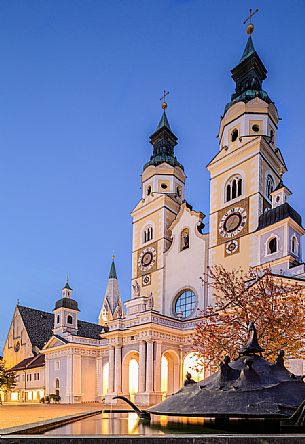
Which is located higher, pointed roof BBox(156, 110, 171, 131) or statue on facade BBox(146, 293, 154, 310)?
pointed roof BBox(156, 110, 171, 131)

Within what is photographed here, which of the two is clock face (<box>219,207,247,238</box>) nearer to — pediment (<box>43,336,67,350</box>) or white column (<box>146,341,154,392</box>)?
white column (<box>146,341,154,392</box>)

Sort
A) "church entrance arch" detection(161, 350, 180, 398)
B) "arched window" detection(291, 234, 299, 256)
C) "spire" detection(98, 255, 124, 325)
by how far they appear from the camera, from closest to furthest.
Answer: "arched window" detection(291, 234, 299, 256) → "church entrance arch" detection(161, 350, 180, 398) → "spire" detection(98, 255, 124, 325)

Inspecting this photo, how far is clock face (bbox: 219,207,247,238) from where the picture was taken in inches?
1548

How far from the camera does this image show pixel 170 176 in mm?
53125

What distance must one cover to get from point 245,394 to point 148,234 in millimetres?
44911

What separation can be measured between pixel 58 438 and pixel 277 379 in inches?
140

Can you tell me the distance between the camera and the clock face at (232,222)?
39312mm

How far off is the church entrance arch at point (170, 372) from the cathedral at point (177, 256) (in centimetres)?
9

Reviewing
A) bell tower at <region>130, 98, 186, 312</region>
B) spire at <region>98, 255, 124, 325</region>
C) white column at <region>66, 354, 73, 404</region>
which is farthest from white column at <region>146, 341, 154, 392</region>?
spire at <region>98, 255, 124, 325</region>

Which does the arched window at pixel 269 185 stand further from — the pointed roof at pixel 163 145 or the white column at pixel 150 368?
the white column at pixel 150 368

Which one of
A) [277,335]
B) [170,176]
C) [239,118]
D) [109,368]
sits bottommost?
[109,368]

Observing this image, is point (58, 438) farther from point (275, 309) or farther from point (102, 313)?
point (102, 313)

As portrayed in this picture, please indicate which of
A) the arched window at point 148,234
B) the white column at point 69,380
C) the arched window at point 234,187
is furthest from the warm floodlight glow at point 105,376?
the arched window at point 234,187

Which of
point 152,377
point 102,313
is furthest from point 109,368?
point 102,313
